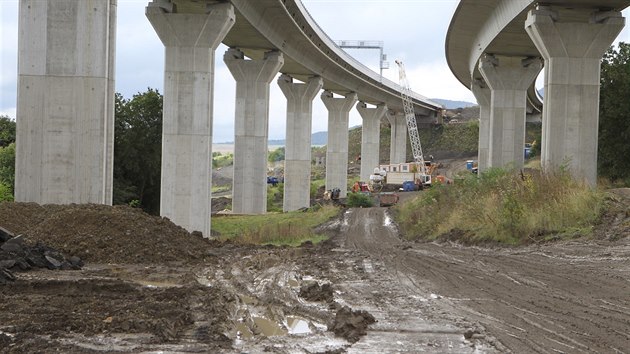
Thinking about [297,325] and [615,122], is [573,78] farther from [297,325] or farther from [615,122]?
[297,325]

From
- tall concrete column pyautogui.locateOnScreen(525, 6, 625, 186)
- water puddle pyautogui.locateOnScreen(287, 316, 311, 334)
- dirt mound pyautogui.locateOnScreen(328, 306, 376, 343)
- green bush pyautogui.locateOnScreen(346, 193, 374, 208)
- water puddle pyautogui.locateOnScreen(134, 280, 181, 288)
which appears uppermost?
tall concrete column pyautogui.locateOnScreen(525, 6, 625, 186)

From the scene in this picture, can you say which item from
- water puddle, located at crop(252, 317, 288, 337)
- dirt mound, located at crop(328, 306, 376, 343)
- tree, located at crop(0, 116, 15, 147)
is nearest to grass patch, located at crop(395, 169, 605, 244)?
dirt mound, located at crop(328, 306, 376, 343)

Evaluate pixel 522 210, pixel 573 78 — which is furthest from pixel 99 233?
pixel 573 78

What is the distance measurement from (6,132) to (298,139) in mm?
21898

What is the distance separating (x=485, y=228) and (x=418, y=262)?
6282mm

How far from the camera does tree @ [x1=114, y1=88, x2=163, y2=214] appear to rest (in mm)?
48969

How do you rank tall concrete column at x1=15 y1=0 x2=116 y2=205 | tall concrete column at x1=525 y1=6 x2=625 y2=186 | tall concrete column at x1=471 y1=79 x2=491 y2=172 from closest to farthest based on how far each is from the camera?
tall concrete column at x1=15 y1=0 x2=116 y2=205 < tall concrete column at x1=525 y1=6 x2=625 y2=186 < tall concrete column at x1=471 y1=79 x2=491 y2=172

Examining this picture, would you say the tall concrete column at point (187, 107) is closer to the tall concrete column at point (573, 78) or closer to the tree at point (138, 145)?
the tall concrete column at point (573, 78)

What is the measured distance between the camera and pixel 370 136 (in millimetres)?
93688

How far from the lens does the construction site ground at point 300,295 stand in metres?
9.91

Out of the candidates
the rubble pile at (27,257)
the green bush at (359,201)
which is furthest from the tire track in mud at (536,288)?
the green bush at (359,201)

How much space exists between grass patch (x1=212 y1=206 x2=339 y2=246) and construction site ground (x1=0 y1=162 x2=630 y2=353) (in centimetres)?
702

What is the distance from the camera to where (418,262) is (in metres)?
19.4

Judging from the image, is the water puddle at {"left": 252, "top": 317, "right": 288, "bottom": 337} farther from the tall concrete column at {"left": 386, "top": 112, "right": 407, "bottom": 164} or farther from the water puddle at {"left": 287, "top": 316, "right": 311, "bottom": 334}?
the tall concrete column at {"left": 386, "top": 112, "right": 407, "bottom": 164}
